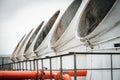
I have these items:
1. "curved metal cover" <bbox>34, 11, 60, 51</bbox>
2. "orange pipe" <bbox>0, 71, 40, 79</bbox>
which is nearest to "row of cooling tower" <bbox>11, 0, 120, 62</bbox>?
"orange pipe" <bbox>0, 71, 40, 79</bbox>

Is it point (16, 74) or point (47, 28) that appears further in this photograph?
point (47, 28)

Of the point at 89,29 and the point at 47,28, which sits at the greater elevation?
the point at 47,28

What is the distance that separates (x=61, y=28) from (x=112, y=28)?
10.8 feet

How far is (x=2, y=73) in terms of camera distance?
481cm

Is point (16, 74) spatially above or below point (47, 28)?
below

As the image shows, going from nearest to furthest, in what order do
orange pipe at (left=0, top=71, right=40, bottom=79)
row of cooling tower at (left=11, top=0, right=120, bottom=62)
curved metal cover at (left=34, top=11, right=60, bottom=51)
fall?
row of cooling tower at (left=11, top=0, right=120, bottom=62)
orange pipe at (left=0, top=71, right=40, bottom=79)
curved metal cover at (left=34, top=11, right=60, bottom=51)

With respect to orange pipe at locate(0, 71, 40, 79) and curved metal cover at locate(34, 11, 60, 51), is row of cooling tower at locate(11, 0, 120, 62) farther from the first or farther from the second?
curved metal cover at locate(34, 11, 60, 51)

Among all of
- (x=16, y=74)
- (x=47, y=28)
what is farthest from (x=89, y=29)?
(x=47, y=28)

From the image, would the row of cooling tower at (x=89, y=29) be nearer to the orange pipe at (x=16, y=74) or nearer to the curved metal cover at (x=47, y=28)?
the orange pipe at (x=16, y=74)

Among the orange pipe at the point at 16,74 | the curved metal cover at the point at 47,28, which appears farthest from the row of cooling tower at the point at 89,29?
the curved metal cover at the point at 47,28

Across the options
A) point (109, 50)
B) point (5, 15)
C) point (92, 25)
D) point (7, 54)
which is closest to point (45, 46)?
point (92, 25)

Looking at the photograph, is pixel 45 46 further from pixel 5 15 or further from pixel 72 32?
pixel 5 15

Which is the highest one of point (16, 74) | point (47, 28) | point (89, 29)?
point (47, 28)

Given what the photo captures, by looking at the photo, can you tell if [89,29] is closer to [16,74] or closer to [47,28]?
[16,74]
